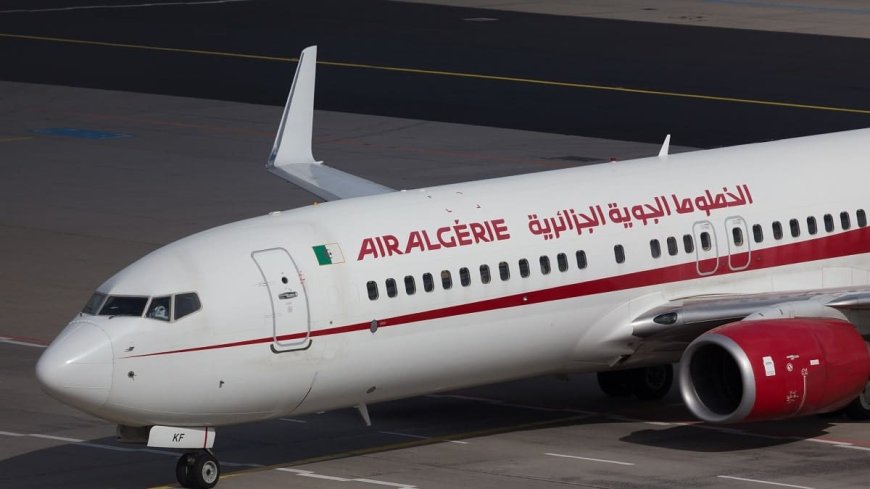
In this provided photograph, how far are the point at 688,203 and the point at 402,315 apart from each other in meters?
6.29

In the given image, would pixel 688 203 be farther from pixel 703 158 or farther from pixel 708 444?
pixel 708 444

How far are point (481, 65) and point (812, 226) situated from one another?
42.2 m

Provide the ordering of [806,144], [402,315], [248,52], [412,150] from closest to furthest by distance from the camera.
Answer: [402,315], [806,144], [412,150], [248,52]

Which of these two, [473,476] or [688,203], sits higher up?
[688,203]

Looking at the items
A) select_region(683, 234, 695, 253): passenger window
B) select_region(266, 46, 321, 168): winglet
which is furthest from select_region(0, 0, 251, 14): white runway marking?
select_region(683, 234, 695, 253): passenger window

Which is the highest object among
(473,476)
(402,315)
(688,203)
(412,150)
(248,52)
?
(248,52)

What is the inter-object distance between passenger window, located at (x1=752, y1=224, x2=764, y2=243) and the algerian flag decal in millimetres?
8206

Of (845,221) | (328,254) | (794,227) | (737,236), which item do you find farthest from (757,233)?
(328,254)

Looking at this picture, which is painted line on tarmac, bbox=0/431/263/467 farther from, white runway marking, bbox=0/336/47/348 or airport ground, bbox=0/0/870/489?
white runway marking, bbox=0/336/47/348

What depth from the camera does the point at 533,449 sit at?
32.7 meters

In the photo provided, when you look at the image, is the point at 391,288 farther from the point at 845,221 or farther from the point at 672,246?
the point at 845,221

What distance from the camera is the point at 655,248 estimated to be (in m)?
33.8

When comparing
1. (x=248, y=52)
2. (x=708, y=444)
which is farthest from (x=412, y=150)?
(x=708, y=444)

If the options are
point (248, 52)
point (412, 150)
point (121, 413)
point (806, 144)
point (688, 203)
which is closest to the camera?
point (121, 413)
